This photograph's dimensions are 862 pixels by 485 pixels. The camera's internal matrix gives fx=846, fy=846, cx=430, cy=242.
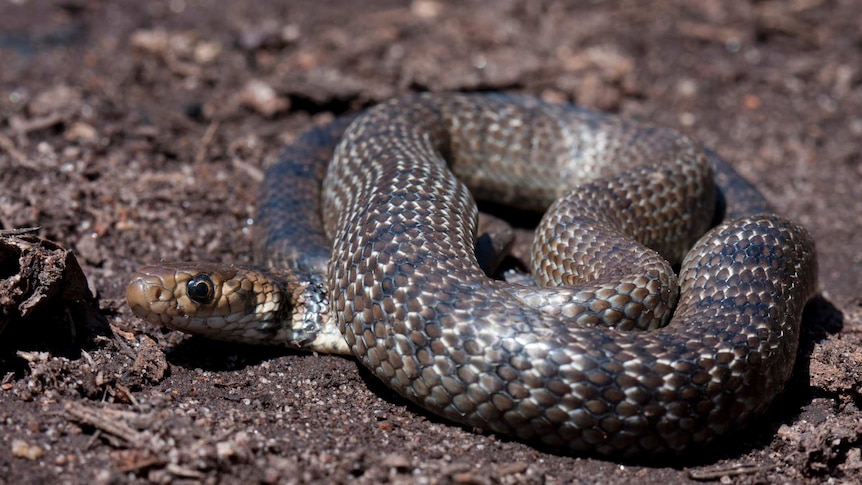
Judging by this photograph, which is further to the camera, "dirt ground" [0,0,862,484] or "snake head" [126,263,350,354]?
"snake head" [126,263,350,354]

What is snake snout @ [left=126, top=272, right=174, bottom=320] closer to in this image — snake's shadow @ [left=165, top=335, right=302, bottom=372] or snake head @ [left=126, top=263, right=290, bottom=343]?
snake head @ [left=126, top=263, right=290, bottom=343]

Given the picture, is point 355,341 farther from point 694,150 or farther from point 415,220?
point 694,150

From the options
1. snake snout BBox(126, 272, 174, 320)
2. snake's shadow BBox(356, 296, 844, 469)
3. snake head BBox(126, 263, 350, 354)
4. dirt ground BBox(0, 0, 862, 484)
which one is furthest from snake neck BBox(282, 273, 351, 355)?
snake snout BBox(126, 272, 174, 320)

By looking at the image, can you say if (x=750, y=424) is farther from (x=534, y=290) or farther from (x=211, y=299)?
(x=211, y=299)

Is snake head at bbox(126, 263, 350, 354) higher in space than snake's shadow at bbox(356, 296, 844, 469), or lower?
higher

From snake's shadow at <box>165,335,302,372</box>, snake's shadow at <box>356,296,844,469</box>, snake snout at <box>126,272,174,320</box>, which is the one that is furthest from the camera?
snake's shadow at <box>165,335,302,372</box>

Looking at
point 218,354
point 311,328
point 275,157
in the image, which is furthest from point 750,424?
point 275,157
